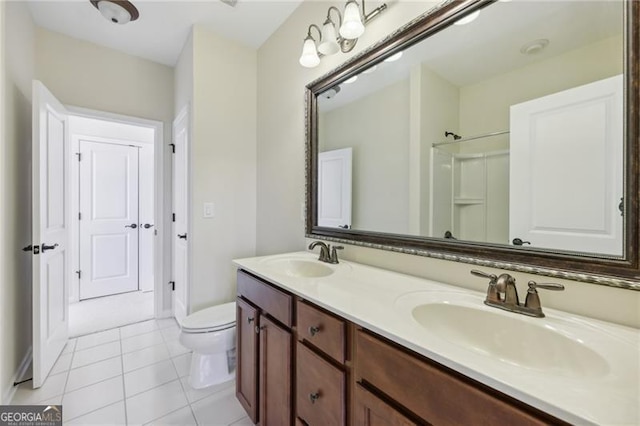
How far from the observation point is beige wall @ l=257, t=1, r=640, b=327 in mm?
1245

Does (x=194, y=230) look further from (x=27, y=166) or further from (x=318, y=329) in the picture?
(x=318, y=329)

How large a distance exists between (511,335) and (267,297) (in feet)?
3.04

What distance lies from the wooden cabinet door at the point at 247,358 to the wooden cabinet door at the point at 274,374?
0.07 metres

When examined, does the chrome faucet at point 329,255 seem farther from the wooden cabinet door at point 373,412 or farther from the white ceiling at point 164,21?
the white ceiling at point 164,21

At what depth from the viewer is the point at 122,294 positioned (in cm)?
363

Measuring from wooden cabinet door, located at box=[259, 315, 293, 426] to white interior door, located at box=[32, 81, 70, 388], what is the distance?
1.60 m

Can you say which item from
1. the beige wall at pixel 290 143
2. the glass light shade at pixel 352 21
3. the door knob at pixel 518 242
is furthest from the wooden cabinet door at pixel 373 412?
the glass light shade at pixel 352 21

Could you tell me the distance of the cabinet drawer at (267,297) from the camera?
114 cm

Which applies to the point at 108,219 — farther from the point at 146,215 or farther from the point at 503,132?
the point at 503,132

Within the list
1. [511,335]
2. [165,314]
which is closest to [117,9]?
[165,314]

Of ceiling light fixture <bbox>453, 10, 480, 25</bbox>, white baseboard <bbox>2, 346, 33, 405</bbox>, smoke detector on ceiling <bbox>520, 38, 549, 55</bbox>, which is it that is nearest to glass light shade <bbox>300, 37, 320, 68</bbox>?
ceiling light fixture <bbox>453, 10, 480, 25</bbox>

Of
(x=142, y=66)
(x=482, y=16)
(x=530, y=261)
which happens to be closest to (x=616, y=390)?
(x=530, y=261)

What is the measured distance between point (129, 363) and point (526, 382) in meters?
2.52

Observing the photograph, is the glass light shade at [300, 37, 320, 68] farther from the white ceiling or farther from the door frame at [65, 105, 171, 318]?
the door frame at [65, 105, 171, 318]
